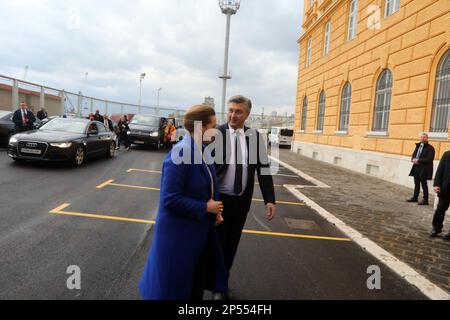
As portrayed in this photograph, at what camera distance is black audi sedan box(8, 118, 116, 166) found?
29.7ft

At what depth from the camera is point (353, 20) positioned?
1541cm

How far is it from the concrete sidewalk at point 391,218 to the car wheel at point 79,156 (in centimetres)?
687

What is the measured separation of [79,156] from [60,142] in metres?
0.89

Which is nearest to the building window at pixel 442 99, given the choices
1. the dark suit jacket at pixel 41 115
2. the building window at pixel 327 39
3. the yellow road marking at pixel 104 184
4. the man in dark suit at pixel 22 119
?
the building window at pixel 327 39

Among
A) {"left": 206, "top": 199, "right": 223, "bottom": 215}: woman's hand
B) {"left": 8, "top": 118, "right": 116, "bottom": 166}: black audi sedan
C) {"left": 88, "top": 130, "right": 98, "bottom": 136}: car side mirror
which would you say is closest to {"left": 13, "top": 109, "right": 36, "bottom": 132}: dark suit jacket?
{"left": 8, "top": 118, "right": 116, "bottom": 166}: black audi sedan

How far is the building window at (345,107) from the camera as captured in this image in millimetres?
15305

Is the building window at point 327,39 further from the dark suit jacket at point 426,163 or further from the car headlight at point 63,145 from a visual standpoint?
the car headlight at point 63,145

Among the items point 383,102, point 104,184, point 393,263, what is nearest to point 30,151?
point 104,184

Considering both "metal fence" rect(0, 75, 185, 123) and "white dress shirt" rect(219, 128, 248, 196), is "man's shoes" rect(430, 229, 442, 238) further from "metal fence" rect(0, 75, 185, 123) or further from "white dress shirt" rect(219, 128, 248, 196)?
"metal fence" rect(0, 75, 185, 123)

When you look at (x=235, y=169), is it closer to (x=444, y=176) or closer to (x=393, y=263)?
(x=393, y=263)

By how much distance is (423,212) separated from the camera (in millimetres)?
7191

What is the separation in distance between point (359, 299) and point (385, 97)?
11.1 m
